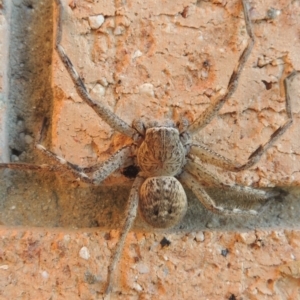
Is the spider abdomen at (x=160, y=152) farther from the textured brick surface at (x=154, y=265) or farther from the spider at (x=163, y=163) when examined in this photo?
the textured brick surface at (x=154, y=265)

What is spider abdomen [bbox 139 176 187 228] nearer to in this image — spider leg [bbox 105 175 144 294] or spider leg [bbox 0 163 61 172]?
spider leg [bbox 105 175 144 294]

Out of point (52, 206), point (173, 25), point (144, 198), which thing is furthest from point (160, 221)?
point (173, 25)

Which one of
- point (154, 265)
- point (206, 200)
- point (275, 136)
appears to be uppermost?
point (275, 136)

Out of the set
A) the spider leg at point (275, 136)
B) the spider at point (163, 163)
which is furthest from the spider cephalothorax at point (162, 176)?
the spider leg at point (275, 136)

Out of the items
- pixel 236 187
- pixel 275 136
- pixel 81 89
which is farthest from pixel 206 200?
pixel 81 89

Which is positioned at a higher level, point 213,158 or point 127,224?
point 213,158

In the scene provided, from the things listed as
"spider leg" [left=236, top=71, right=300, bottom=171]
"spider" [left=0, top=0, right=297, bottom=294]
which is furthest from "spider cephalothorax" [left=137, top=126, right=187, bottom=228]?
"spider leg" [left=236, top=71, right=300, bottom=171]

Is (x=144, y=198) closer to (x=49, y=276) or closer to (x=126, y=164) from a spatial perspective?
(x=126, y=164)

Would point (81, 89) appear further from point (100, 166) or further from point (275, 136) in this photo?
point (275, 136)
